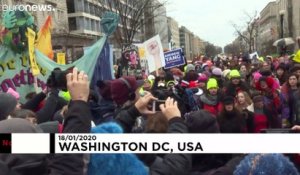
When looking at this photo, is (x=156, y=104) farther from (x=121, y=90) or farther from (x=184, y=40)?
(x=184, y=40)

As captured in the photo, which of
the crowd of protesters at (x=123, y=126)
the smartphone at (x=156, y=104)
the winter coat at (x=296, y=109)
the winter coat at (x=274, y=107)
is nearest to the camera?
the crowd of protesters at (x=123, y=126)

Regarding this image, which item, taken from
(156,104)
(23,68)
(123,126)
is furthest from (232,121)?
(23,68)

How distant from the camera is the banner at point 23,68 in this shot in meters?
6.47

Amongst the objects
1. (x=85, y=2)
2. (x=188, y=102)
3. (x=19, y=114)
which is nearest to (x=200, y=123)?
(x=19, y=114)

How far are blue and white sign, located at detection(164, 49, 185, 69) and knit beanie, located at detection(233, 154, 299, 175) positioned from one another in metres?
9.60

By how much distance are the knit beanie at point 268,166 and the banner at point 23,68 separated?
15.3 feet

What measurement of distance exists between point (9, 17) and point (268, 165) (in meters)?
5.43

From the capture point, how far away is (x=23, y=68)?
21.9 ft

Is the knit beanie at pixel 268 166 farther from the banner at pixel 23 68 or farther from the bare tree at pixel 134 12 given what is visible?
the bare tree at pixel 134 12

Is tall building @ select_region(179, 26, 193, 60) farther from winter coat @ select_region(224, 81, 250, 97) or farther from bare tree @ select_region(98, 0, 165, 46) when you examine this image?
winter coat @ select_region(224, 81, 250, 97)

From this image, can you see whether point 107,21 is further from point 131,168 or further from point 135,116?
point 131,168

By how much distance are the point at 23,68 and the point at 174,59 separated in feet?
17.7

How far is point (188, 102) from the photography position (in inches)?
268

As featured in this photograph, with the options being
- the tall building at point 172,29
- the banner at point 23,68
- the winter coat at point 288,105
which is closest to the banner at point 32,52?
the banner at point 23,68
